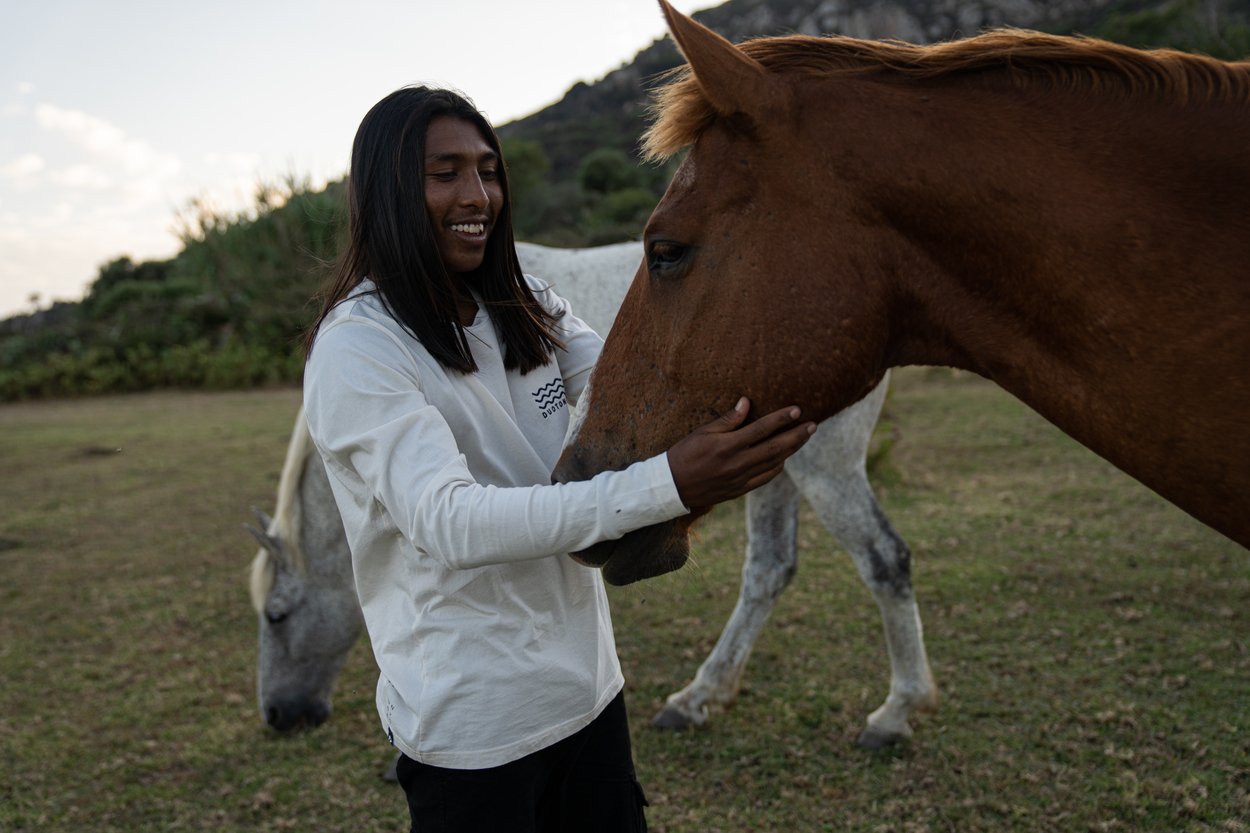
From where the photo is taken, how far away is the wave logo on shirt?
1.88 metres

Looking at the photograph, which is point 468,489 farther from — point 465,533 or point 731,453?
point 731,453

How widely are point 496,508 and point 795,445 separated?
20.1 inches

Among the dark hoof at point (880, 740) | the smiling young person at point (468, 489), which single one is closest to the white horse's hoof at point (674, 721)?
the dark hoof at point (880, 740)

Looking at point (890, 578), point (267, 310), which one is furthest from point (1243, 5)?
point (890, 578)

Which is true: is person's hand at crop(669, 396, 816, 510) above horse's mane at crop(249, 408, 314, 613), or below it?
above

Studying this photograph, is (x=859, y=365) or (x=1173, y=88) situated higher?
(x=1173, y=88)

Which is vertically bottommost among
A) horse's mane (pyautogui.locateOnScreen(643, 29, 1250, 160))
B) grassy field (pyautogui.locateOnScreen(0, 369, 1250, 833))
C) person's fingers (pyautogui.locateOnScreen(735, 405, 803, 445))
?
grassy field (pyautogui.locateOnScreen(0, 369, 1250, 833))

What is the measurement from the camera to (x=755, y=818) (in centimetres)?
287

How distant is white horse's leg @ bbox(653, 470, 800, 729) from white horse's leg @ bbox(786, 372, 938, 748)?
0.43 meters

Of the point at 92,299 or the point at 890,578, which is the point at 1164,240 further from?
the point at 92,299

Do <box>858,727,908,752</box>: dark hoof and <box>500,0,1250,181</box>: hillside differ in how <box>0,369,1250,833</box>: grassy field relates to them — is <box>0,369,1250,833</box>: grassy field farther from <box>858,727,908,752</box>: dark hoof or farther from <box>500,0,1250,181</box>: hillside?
<box>500,0,1250,181</box>: hillside

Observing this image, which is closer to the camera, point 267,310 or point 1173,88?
point 1173,88

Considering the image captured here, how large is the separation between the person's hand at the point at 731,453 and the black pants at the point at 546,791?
64cm

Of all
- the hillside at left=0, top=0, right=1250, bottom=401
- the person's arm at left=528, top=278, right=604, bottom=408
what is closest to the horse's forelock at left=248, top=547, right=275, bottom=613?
the person's arm at left=528, top=278, right=604, bottom=408
